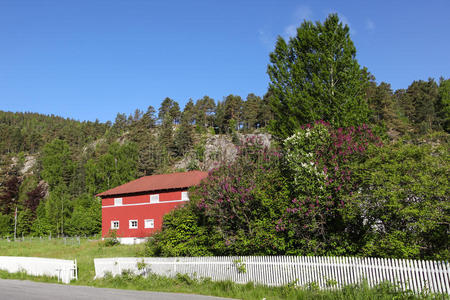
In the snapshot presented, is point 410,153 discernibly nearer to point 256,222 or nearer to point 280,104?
point 256,222

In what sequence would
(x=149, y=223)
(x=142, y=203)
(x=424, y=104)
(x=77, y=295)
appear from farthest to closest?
(x=424, y=104) < (x=142, y=203) < (x=149, y=223) < (x=77, y=295)

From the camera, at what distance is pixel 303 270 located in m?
11.8

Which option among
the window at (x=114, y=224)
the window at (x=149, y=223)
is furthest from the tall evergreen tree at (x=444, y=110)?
the window at (x=114, y=224)

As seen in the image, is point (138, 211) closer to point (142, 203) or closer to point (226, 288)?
point (142, 203)

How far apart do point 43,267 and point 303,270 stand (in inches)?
577

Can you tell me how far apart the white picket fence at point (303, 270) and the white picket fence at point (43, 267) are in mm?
1460

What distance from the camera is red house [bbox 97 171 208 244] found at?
39.5 metres

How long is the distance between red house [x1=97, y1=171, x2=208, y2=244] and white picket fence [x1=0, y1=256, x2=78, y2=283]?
60.8 feet

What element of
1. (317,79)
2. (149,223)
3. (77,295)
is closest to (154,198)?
(149,223)

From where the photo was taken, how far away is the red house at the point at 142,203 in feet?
129

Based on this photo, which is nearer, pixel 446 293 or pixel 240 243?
pixel 446 293

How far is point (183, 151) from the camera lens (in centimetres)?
10338

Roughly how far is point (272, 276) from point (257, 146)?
7.39 m

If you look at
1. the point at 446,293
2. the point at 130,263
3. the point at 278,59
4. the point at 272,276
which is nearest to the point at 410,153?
the point at 446,293
